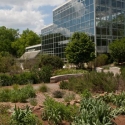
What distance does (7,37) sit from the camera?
262ft

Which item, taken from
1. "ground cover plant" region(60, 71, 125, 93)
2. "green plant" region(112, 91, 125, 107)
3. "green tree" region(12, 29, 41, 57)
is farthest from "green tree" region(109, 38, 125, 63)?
"green tree" region(12, 29, 41, 57)

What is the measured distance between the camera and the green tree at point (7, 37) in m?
75.9

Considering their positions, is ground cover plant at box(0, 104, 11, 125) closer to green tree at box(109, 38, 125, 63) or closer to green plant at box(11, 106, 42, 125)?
green plant at box(11, 106, 42, 125)

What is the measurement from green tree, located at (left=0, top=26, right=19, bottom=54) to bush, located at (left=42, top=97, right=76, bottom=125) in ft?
231

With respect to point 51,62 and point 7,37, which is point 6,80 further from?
point 7,37

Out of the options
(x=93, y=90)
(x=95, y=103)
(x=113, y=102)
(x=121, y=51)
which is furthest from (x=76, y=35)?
(x=95, y=103)

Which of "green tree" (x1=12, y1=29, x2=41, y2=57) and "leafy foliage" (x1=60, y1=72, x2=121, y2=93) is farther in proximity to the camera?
"green tree" (x1=12, y1=29, x2=41, y2=57)

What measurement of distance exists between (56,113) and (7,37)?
75.4 meters

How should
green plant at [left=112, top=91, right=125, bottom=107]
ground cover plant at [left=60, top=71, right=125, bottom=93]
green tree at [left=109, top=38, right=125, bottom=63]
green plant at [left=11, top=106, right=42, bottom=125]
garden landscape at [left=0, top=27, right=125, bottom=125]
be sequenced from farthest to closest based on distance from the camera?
1. green tree at [left=109, top=38, right=125, bottom=63]
2. ground cover plant at [left=60, top=71, right=125, bottom=93]
3. green plant at [left=112, top=91, right=125, bottom=107]
4. garden landscape at [left=0, top=27, right=125, bottom=125]
5. green plant at [left=11, top=106, right=42, bottom=125]

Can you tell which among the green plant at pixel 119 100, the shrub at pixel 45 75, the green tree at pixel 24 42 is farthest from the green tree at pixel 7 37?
the green plant at pixel 119 100

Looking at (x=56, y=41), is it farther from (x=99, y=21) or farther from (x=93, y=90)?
(x=93, y=90)

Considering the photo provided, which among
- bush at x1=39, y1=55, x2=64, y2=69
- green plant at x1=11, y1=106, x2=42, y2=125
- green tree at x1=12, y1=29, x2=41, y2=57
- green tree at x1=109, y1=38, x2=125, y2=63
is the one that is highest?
green tree at x1=12, y1=29, x2=41, y2=57

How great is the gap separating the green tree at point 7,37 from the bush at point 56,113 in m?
70.4

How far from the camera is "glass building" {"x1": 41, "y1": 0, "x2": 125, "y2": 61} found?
123 feet
